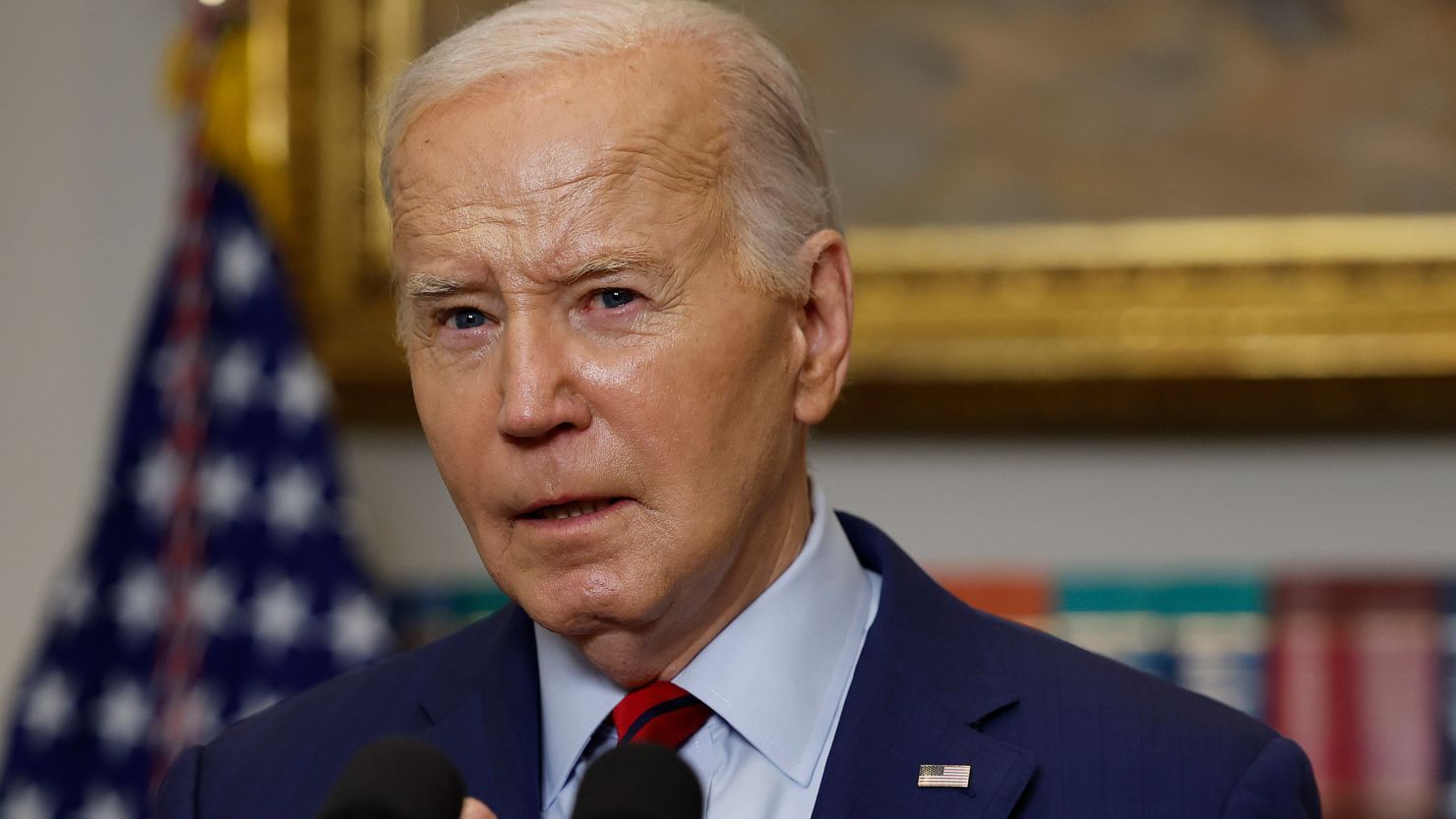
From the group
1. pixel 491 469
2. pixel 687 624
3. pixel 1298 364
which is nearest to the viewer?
pixel 491 469

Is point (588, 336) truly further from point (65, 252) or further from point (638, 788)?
point (65, 252)

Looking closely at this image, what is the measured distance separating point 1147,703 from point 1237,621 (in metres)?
1.91

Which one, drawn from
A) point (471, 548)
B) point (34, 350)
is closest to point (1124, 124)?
point (471, 548)

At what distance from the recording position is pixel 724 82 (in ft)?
7.00

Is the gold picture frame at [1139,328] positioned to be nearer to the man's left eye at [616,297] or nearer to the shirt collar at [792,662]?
the shirt collar at [792,662]

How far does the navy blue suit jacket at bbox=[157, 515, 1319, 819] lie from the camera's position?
2057 mm

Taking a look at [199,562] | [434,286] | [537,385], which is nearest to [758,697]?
[537,385]

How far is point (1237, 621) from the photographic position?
13.1ft

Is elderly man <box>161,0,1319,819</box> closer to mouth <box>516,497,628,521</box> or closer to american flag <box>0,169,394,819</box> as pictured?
mouth <box>516,497,628,521</box>

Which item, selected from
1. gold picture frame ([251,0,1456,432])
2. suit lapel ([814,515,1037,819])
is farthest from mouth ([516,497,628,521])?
gold picture frame ([251,0,1456,432])

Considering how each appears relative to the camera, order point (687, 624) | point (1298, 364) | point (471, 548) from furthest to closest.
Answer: point (471, 548)
point (1298, 364)
point (687, 624)

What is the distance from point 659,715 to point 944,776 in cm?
35

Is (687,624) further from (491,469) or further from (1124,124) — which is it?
(1124,124)

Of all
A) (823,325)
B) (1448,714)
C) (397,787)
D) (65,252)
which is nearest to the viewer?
(397,787)
